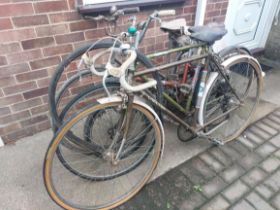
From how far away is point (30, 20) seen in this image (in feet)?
6.48

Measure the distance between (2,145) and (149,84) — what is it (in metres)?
1.75

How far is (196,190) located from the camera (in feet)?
6.40

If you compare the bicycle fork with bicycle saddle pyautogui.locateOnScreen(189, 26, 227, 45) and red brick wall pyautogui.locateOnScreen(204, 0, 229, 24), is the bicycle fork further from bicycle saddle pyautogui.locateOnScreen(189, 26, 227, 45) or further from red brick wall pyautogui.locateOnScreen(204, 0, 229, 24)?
red brick wall pyautogui.locateOnScreen(204, 0, 229, 24)

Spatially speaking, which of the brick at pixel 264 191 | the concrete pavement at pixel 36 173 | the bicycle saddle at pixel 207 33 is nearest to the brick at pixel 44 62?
the concrete pavement at pixel 36 173

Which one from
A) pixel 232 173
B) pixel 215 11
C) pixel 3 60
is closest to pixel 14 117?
pixel 3 60

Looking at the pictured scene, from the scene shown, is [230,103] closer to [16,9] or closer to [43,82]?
[43,82]

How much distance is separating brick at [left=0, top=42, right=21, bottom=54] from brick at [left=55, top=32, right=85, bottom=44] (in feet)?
1.09

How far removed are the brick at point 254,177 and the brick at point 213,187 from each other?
8.0 inches

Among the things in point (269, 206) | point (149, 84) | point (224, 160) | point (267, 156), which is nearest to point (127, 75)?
point (149, 84)

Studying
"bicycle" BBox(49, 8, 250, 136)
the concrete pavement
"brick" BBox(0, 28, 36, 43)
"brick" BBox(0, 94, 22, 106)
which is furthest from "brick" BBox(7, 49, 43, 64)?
the concrete pavement

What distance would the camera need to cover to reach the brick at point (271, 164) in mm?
2125

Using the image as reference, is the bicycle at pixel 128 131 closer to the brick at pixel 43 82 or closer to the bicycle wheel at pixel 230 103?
the bicycle wheel at pixel 230 103

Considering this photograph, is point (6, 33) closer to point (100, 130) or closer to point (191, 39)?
point (100, 130)

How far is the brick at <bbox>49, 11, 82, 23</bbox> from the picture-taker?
6.73 ft
